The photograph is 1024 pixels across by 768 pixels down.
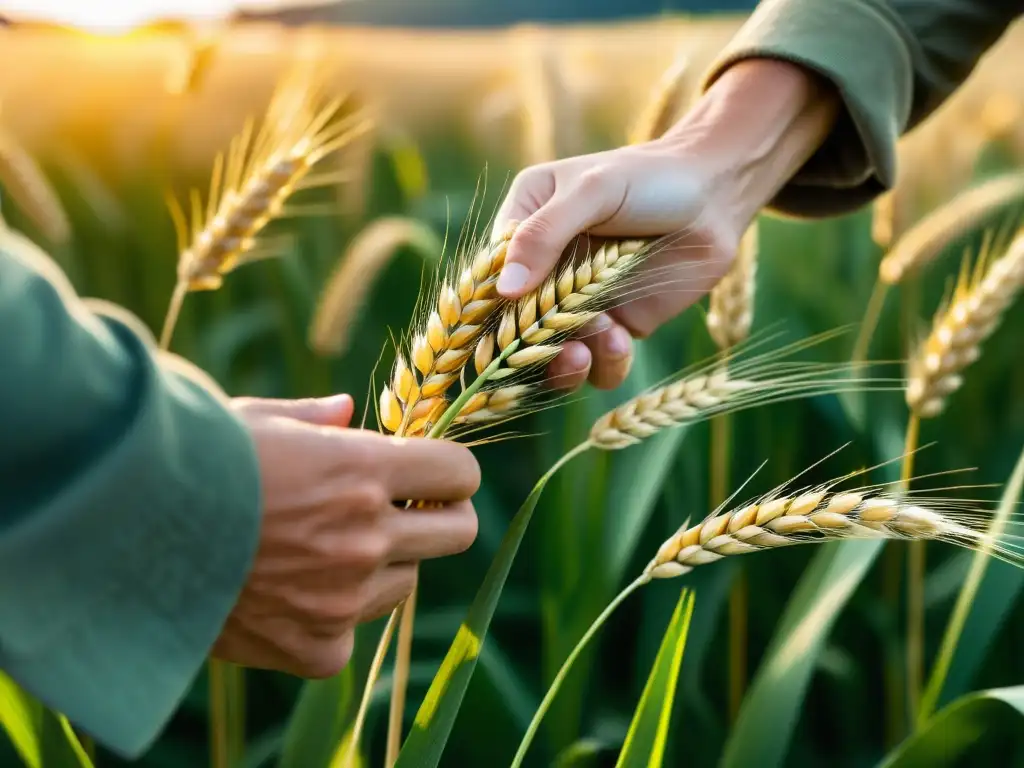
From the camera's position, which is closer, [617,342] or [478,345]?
[478,345]

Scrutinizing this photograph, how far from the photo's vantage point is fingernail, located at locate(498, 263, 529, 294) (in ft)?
2.27

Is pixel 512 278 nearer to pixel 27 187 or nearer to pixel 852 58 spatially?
pixel 852 58

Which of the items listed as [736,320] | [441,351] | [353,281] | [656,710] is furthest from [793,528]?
[353,281]

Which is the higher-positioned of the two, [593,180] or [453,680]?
[593,180]

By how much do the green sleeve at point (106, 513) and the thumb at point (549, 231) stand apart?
238 millimetres

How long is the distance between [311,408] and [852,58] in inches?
27.4

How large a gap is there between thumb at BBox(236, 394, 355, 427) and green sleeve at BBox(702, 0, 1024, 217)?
0.62 m

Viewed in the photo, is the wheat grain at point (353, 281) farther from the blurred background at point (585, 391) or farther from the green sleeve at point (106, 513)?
the green sleeve at point (106, 513)

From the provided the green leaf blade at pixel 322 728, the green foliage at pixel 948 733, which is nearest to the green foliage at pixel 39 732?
the green leaf blade at pixel 322 728

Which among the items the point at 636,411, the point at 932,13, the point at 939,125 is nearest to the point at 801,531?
the point at 636,411

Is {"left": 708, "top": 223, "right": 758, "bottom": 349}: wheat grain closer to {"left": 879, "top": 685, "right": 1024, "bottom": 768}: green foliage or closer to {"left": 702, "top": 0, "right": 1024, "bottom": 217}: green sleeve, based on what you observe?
{"left": 702, "top": 0, "right": 1024, "bottom": 217}: green sleeve

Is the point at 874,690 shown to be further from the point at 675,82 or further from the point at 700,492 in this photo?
the point at 675,82

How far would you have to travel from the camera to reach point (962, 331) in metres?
1.08

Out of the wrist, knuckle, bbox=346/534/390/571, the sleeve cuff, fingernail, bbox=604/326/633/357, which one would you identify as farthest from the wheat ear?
the sleeve cuff
